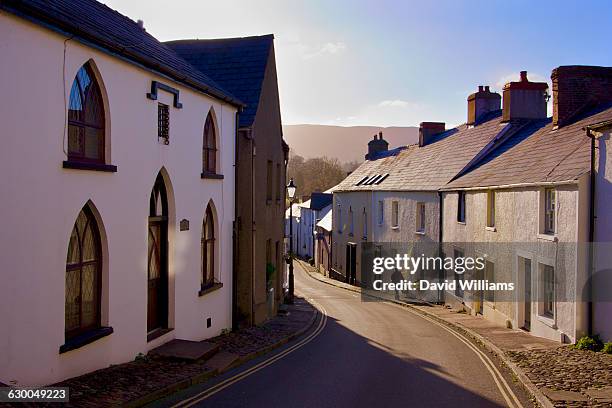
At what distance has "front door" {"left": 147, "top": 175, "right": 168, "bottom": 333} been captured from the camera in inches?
498

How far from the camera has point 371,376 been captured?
40.4ft

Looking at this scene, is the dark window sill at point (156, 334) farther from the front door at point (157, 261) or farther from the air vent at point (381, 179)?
the air vent at point (381, 179)

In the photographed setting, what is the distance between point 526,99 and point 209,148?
687 inches

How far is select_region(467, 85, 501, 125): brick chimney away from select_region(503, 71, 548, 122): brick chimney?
15.9 feet

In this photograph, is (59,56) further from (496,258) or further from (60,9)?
(496,258)

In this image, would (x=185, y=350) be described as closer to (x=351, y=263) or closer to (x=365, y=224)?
(x=365, y=224)

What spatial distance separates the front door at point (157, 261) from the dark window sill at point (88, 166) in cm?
234

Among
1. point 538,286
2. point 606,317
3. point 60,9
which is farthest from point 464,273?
point 60,9

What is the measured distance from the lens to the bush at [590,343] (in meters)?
13.9

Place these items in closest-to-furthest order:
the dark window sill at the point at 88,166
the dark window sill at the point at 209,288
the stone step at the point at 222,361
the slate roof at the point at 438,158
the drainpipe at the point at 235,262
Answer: the dark window sill at the point at 88,166, the stone step at the point at 222,361, the dark window sill at the point at 209,288, the drainpipe at the point at 235,262, the slate roof at the point at 438,158

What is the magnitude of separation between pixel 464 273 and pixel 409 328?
572 cm

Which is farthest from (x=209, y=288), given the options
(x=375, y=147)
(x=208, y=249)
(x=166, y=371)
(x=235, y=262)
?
(x=375, y=147)
